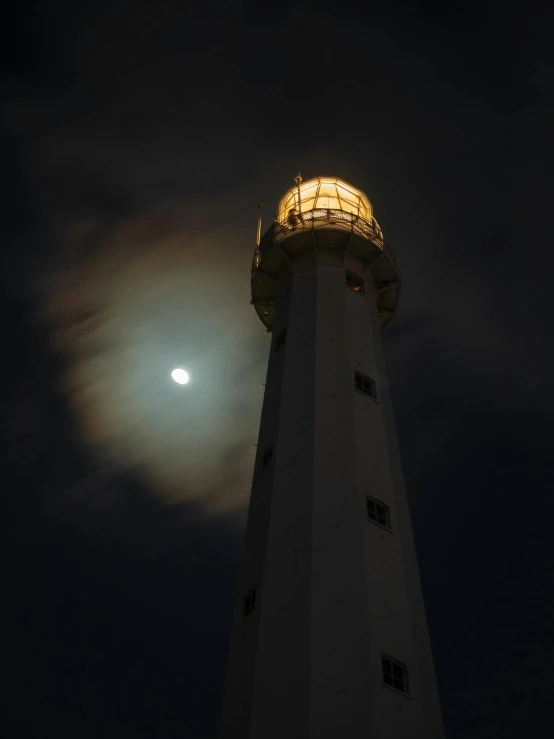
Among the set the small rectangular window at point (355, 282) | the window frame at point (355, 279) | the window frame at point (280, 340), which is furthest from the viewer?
the small rectangular window at point (355, 282)

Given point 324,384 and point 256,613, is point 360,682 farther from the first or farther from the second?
point 324,384

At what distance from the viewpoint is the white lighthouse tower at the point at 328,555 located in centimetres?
2403

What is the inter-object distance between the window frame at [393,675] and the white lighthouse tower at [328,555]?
1.7 inches

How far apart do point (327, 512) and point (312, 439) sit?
4181 mm

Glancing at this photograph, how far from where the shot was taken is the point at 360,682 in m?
24.2

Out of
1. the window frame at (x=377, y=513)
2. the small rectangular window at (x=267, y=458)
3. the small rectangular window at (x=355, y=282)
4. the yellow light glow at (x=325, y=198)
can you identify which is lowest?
the window frame at (x=377, y=513)

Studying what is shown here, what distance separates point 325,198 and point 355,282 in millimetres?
9385

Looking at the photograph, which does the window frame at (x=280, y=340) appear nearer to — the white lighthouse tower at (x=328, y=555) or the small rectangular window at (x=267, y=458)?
the white lighthouse tower at (x=328, y=555)

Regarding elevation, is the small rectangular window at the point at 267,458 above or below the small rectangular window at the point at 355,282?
below

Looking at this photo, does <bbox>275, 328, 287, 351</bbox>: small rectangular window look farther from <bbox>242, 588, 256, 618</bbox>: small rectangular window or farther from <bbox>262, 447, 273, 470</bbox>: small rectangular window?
<bbox>242, 588, 256, 618</bbox>: small rectangular window

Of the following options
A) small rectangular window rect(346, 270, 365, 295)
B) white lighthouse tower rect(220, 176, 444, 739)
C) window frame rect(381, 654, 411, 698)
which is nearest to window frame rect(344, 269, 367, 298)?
small rectangular window rect(346, 270, 365, 295)

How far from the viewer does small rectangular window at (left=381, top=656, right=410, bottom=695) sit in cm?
2498

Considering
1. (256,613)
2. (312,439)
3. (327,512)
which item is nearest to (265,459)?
(312,439)

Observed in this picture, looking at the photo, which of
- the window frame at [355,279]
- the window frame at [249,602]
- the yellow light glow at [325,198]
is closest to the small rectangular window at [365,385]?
the window frame at [355,279]
